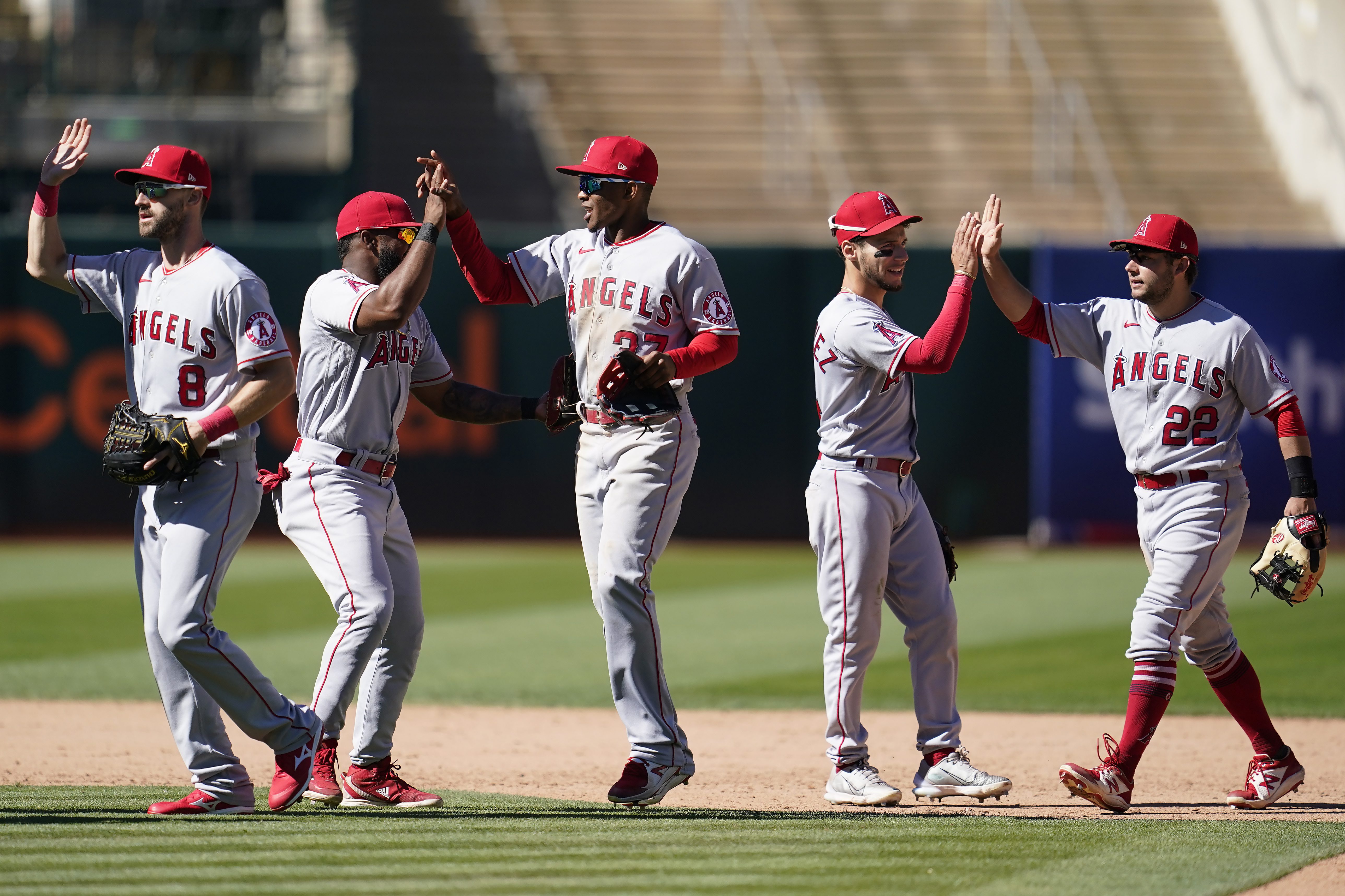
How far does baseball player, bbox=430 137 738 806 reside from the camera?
5531 millimetres

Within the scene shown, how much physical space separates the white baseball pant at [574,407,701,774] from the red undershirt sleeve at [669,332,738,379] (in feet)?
0.64

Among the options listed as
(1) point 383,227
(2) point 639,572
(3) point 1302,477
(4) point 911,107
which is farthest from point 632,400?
(4) point 911,107

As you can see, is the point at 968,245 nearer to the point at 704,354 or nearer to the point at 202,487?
the point at 704,354

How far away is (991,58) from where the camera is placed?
21969 millimetres

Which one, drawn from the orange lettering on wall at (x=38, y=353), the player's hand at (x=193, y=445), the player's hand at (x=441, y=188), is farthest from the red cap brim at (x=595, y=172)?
the orange lettering on wall at (x=38, y=353)

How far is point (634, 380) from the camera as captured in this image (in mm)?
5402

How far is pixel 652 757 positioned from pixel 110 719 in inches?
134

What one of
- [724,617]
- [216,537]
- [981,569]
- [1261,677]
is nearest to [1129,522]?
[981,569]

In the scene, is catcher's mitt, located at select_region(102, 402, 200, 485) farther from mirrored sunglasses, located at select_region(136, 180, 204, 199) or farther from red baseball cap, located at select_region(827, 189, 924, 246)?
red baseball cap, located at select_region(827, 189, 924, 246)

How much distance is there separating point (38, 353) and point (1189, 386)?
38.6ft

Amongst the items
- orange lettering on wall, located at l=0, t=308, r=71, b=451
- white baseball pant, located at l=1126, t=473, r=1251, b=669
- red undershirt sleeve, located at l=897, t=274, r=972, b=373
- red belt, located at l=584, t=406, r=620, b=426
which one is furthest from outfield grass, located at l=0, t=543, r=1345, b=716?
red undershirt sleeve, located at l=897, t=274, r=972, b=373

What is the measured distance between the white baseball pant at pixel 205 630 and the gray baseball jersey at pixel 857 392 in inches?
74.8

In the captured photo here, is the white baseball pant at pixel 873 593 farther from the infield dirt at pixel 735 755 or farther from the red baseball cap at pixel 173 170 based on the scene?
the red baseball cap at pixel 173 170

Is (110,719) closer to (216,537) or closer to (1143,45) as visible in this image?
(216,537)
